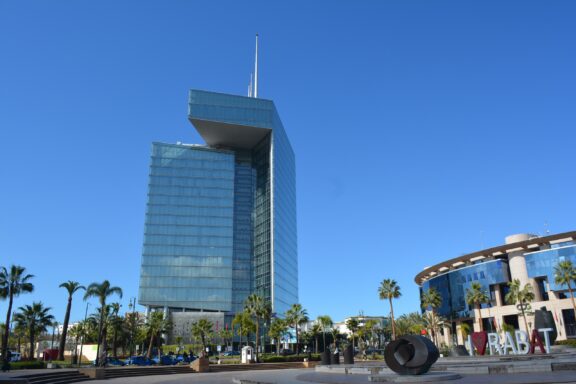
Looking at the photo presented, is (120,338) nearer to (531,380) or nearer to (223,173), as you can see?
(223,173)

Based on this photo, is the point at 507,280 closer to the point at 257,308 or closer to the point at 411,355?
the point at 257,308

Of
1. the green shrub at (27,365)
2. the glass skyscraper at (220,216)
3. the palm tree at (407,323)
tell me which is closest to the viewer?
the green shrub at (27,365)

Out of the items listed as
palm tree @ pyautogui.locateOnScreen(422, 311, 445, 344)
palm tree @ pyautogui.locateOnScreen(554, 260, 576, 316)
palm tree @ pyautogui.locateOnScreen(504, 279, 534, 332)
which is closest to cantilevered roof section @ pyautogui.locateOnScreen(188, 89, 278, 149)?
palm tree @ pyautogui.locateOnScreen(422, 311, 445, 344)

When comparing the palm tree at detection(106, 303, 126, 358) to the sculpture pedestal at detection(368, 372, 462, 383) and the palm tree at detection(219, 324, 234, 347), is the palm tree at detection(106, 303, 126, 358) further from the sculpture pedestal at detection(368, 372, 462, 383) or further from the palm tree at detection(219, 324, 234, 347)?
the sculpture pedestal at detection(368, 372, 462, 383)

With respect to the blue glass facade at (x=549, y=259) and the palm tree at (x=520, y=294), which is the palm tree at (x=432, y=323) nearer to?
the palm tree at (x=520, y=294)

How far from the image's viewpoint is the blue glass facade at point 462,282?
104m

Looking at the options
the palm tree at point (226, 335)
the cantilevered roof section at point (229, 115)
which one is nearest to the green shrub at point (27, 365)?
the palm tree at point (226, 335)

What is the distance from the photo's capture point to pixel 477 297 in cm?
9781

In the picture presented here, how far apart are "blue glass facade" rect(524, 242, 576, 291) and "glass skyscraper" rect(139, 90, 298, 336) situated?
75401 millimetres

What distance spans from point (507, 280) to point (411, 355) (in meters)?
88.1

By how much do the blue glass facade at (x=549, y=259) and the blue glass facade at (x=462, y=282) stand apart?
262 inches

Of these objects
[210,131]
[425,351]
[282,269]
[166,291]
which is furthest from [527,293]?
[210,131]

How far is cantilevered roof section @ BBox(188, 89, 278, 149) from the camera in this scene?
15662 cm

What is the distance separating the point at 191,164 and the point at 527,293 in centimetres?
10467
